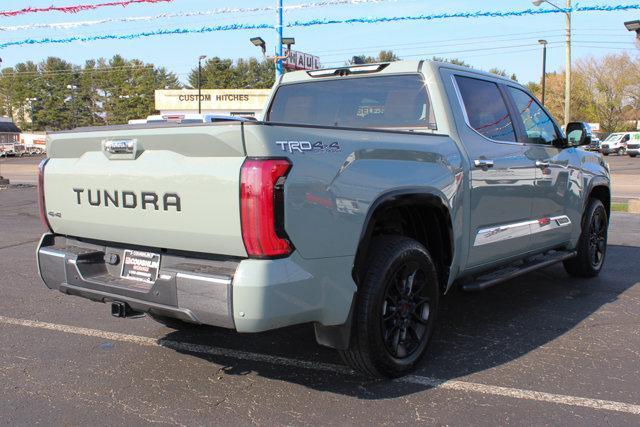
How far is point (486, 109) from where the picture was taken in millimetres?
4672

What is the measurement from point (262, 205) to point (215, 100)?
225 feet

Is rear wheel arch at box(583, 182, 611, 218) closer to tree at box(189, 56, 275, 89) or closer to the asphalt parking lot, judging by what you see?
the asphalt parking lot

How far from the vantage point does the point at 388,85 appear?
4.52 m

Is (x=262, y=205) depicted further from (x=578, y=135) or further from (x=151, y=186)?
(x=578, y=135)

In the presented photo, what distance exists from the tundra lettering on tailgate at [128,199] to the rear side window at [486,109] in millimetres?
2355

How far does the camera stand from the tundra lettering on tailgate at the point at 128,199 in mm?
3104

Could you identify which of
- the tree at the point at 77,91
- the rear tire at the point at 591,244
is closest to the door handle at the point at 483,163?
the rear tire at the point at 591,244

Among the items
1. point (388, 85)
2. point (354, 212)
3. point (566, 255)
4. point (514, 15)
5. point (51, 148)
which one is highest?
point (514, 15)

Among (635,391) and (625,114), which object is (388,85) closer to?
(635,391)

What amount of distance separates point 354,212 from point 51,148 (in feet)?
6.59

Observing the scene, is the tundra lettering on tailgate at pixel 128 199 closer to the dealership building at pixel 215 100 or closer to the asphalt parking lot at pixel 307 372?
the asphalt parking lot at pixel 307 372

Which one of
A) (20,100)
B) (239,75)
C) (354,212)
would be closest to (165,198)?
(354,212)

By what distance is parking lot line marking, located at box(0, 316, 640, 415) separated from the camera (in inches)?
131

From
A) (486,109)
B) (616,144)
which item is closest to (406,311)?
(486,109)
